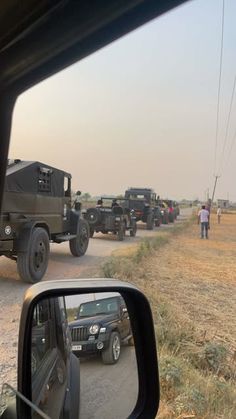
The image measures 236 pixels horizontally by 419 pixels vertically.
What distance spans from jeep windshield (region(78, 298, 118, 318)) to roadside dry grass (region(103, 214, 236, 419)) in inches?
83.9

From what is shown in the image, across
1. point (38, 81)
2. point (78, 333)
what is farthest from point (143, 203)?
point (38, 81)

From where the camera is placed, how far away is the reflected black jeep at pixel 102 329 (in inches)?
69.7

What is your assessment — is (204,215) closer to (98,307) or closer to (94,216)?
(94,216)

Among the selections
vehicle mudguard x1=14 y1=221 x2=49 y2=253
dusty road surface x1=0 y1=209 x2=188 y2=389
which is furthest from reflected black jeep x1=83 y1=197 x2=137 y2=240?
vehicle mudguard x1=14 y1=221 x2=49 y2=253

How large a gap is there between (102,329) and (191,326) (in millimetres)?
5056

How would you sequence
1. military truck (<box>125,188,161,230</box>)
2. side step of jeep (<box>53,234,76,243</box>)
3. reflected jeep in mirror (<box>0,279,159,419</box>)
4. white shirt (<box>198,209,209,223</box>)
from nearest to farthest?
reflected jeep in mirror (<box>0,279,159,419</box>) < side step of jeep (<box>53,234,76,243</box>) < white shirt (<box>198,209,209,223</box>) < military truck (<box>125,188,161,230</box>)

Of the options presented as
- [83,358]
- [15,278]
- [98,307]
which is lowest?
[15,278]

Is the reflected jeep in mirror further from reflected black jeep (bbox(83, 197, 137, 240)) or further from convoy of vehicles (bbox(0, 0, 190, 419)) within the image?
reflected black jeep (bbox(83, 197, 137, 240))

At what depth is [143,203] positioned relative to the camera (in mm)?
27547

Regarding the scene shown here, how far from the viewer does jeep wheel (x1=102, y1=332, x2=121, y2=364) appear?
1.93 meters

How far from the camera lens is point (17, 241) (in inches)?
344

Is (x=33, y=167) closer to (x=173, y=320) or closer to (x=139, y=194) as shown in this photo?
(x=173, y=320)

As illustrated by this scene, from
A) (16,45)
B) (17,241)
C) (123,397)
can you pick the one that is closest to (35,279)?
(17,241)

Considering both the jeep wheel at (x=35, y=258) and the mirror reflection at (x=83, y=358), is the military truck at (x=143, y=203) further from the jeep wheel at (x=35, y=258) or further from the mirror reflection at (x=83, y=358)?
the mirror reflection at (x=83, y=358)
